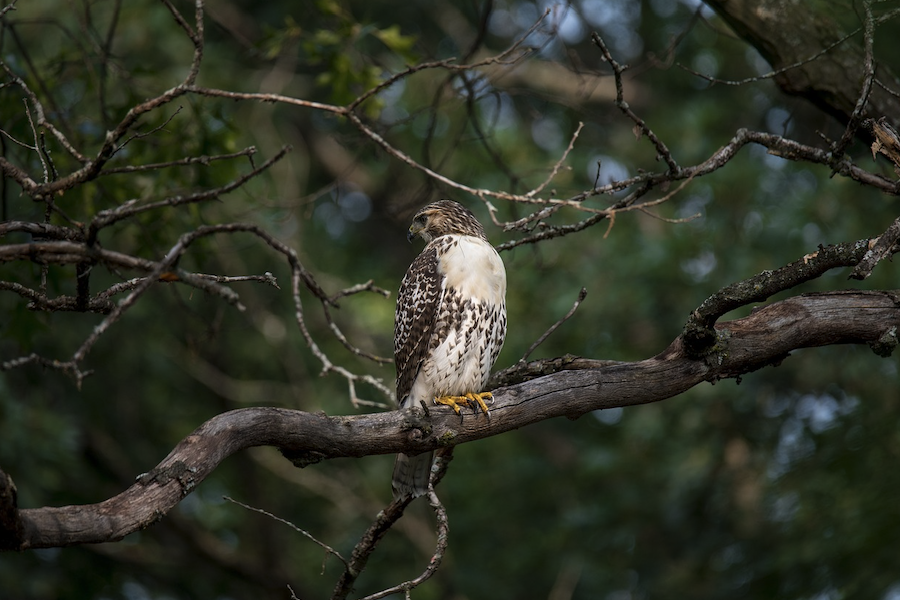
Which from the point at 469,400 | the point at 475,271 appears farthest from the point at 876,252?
the point at 475,271

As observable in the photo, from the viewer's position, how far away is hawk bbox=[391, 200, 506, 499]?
4727 millimetres

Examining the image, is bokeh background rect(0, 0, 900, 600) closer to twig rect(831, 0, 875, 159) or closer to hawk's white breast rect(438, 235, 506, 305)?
hawk's white breast rect(438, 235, 506, 305)

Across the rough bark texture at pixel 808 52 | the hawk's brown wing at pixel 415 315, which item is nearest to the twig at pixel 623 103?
the rough bark texture at pixel 808 52

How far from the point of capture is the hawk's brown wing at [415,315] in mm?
4875

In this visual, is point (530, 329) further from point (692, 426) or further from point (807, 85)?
point (807, 85)

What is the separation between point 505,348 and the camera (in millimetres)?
10352

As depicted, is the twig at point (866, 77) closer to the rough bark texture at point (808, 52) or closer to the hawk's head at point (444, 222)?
the rough bark texture at point (808, 52)

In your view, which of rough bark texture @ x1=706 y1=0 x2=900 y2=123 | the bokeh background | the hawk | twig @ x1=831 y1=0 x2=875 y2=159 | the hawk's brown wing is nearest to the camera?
twig @ x1=831 y1=0 x2=875 y2=159

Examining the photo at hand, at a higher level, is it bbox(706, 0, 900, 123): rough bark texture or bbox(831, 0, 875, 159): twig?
bbox(706, 0, 900, 123): rough bark texture

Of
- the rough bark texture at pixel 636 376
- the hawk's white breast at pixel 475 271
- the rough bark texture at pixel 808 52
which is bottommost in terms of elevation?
the rough bark texture at pixel 636 376

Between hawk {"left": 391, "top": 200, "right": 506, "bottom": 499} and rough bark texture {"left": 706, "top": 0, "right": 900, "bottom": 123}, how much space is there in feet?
5.51

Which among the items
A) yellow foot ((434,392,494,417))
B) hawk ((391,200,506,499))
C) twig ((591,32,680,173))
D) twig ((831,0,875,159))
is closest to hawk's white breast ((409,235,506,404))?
hawk ((391,200,506,499))

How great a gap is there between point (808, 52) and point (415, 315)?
2.32 metres

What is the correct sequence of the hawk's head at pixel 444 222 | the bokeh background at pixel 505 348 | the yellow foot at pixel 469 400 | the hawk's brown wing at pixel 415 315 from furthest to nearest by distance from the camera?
the bokeh background at pixel 505 348, the hawk's head at pixel 444 222, the hawk's brown wing at pixel 415 315, the yellow foot at pixel 469 400
